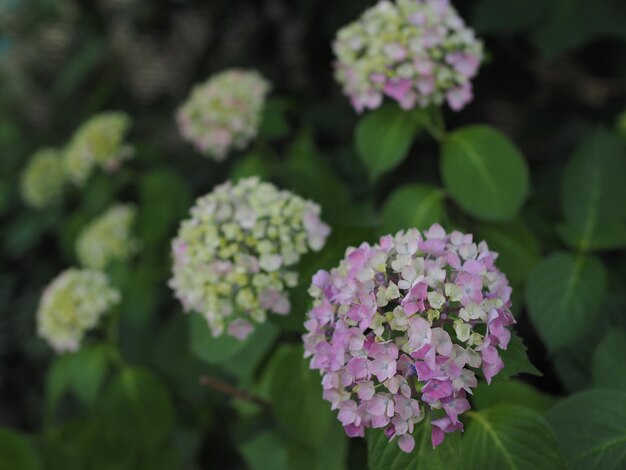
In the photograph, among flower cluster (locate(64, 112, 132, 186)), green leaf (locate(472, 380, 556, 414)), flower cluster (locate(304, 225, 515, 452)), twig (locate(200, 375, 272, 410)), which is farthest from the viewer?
flower cluster (locate(64, 112, 132, 186))

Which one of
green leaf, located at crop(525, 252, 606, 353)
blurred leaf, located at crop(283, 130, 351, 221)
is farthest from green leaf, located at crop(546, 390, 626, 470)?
blurred leaf, located at crop(283, 130, 351, 221)

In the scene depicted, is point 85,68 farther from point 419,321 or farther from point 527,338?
point 419,321

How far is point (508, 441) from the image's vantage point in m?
0.62

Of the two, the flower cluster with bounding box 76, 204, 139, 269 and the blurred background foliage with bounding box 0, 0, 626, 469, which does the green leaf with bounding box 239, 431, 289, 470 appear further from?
the flower cluster with bounding box 76, 204, 139, 269

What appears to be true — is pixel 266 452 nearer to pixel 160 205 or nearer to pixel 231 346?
pixel 231 346

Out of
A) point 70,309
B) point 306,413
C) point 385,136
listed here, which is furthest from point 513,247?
point 70,309

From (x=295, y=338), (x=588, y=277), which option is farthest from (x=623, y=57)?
(x=295, y=338)

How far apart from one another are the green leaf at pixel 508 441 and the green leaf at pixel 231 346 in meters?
0.33

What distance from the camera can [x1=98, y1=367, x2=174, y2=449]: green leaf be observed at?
1226 millimetres

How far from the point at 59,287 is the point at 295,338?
45 cm

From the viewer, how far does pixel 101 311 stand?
4.10 ft

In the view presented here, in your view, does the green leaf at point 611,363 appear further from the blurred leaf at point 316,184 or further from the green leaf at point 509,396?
the blurred leaf at point 316,184

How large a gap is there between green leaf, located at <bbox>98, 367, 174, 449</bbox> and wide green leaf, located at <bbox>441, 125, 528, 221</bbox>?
0.60 meters

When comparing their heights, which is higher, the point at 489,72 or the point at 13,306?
the point at 489,72
